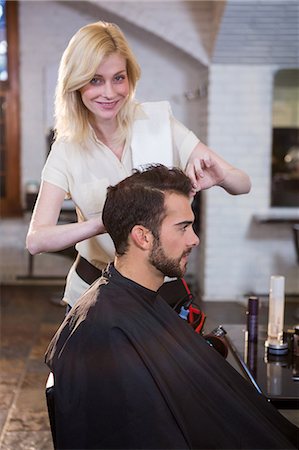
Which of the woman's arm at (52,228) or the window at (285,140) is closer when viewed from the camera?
the woman's arm at (52,228)

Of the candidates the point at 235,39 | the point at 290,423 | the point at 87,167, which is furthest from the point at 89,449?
the point at 235,39

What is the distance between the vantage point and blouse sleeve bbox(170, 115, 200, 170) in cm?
191

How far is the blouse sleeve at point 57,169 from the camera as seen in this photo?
184 centimetres

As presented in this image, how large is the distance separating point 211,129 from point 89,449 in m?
3.58

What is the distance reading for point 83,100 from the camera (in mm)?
1781

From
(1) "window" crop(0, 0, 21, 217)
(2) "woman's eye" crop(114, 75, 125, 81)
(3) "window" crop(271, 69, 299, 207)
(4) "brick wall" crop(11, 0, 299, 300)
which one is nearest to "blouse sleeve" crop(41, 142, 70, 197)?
(2) "woman's eye" crop(114, 75, 125, 81)

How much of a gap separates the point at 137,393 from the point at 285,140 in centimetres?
400

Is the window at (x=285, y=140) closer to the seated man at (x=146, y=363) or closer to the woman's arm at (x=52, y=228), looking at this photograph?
the woman's arm at (x=52, y=228)

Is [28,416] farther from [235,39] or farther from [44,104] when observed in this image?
[44,104]

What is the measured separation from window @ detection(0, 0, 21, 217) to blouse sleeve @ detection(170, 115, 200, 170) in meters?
3.75

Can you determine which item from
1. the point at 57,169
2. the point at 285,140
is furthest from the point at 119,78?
the point at 285,140

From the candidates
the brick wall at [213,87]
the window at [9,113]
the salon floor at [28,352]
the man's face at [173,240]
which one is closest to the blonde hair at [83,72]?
the man's face at [173,240]

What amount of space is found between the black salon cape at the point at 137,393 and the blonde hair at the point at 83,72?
527 millimetres

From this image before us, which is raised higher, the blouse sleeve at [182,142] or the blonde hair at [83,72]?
the blonde hair at [83,72]
